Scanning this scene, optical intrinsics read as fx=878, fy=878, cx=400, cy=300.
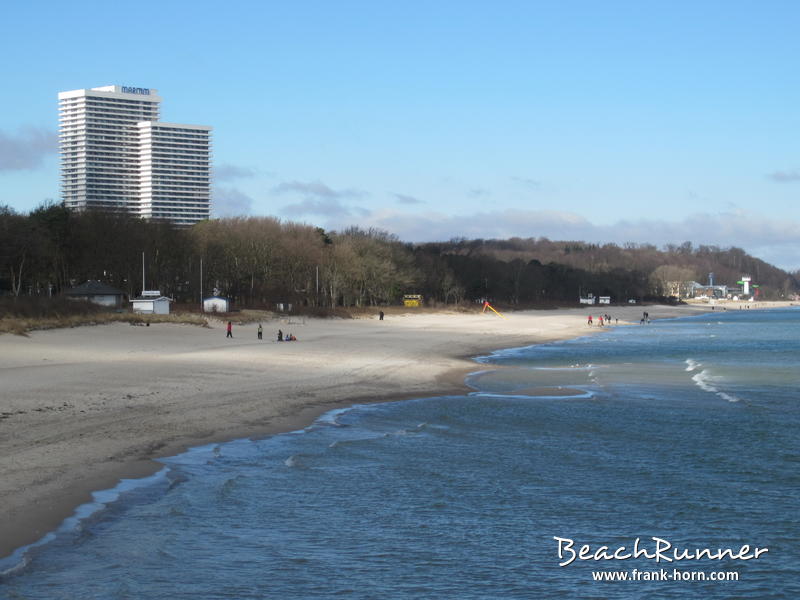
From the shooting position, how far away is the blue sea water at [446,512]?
12.0 metres

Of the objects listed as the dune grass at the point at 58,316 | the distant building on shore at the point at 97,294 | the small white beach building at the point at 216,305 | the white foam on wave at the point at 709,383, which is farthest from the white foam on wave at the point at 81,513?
the small white beach building at the point at 216,305

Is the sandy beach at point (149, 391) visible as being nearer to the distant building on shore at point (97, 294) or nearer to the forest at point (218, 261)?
the distant building on shore at point (97, 294)

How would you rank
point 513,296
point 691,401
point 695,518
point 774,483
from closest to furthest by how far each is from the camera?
point 695,518, point 774,483, point 691,401, point 513,296

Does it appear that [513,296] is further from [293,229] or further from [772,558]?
[772,558]

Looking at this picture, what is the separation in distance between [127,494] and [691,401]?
71.5ft

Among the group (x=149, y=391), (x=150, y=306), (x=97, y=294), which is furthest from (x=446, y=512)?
(x=97, y=294)

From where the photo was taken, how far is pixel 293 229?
409 feet

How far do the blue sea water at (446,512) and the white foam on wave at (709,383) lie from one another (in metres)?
4.96

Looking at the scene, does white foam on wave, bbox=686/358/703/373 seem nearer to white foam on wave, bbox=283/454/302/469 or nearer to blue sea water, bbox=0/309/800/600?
blue sea water, bbox=0/309/800/600

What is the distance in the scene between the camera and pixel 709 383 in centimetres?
3797

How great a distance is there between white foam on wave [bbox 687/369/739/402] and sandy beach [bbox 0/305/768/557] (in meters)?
6.68

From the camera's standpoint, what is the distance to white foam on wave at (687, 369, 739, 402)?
3259cm

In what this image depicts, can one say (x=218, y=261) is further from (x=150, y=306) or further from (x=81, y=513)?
(x=81, y=513)

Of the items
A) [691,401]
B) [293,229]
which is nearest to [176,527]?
[691,401]
